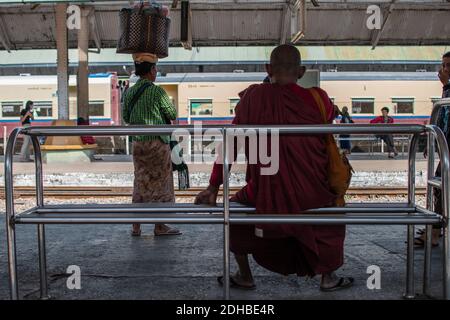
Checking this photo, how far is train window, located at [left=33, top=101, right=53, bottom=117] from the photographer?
22359mm

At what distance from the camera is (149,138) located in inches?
198

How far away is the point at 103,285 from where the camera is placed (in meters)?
3.65

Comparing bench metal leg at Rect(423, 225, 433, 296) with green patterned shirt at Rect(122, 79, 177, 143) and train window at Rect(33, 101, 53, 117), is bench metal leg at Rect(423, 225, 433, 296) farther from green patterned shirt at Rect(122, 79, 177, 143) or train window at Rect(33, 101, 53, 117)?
train window at Rect(33, 101, 53, 117)

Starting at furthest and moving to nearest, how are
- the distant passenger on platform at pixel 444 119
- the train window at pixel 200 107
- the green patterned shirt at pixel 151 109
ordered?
1. the train window at pixel 200 107
2. the green patterned shirt at pixel 151 109
3. the distant passenger on platform at pixel 444 119

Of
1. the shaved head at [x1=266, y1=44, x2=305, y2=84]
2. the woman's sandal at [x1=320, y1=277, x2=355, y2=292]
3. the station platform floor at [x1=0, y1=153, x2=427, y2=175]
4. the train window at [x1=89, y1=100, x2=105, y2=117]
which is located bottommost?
the woman's sandal at [x1=320, y1=277, x2=355, y2=292]

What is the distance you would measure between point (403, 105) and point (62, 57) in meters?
14.2

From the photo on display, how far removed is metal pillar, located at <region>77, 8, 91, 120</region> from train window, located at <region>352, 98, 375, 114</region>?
11.5 metres

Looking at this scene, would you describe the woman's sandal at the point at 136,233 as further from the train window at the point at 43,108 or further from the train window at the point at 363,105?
the train window at the point at 43,108

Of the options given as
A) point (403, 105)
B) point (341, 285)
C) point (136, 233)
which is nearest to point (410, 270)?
point (341, 285)

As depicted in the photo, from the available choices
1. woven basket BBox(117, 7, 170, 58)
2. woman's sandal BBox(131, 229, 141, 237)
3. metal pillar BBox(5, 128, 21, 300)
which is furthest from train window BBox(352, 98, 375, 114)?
metal pillar BBox(5, 128, 21, 300)

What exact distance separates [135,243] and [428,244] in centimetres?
278

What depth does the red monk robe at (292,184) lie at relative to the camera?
10.2 ft

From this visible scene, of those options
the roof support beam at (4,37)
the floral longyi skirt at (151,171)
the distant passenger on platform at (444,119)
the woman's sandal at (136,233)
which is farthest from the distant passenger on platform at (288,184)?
the roof support beam at (4,37)

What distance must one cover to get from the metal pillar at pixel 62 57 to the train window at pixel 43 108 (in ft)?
30.7
